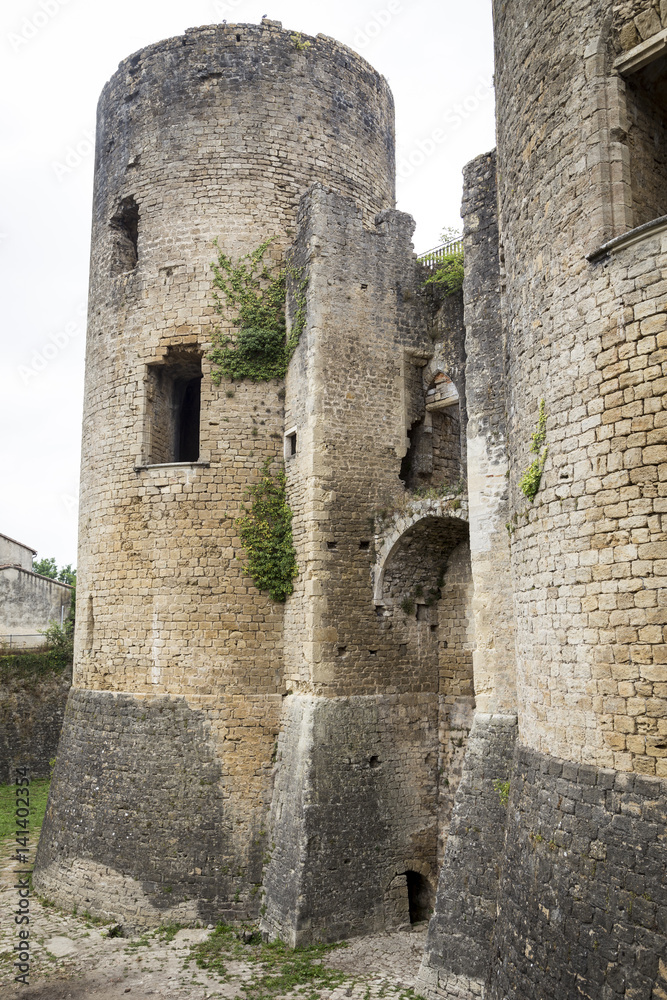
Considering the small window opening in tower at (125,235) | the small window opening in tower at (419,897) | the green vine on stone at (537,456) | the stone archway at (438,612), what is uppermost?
the small window opening in tower at (125,235)

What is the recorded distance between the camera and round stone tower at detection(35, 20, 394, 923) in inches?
418

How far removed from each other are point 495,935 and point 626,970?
5.15 feet

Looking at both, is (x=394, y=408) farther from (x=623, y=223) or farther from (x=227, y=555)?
(x=623, y=223)

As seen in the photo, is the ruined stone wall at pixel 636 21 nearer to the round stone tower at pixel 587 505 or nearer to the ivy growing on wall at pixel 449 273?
the round stone tower at pixel 587 505

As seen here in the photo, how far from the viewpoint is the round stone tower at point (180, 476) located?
10.6 meters

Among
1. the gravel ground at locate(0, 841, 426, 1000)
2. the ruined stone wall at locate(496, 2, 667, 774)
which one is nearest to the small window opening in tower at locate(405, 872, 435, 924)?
the gravel ground at locate(0, 841, 426, 1000)

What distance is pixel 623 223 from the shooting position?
5.60m

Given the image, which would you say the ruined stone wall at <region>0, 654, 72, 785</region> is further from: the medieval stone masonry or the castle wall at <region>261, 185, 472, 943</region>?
the castle wall at <region>261, 185, 472, 943</region>

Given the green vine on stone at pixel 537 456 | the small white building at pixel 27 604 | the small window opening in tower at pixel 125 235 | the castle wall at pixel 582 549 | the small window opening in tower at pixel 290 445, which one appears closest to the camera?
the castle wall at pixel 582 549

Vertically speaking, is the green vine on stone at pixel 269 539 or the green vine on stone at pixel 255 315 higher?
the green vine on stone at pixel 255 315

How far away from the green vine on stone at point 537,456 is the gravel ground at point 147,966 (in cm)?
562

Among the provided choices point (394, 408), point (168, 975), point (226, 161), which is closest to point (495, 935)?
point (168, 975)

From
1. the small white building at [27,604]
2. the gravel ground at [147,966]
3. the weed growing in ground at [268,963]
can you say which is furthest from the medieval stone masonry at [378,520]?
the small white building at [27,604]

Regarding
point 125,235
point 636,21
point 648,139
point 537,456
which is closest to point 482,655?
point 537,456
